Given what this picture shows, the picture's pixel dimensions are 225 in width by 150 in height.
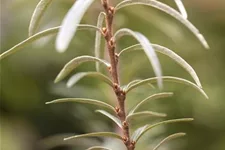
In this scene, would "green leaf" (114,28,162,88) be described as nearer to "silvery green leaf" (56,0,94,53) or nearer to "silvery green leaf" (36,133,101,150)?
"silvery green leaf" (56,0,94,53)

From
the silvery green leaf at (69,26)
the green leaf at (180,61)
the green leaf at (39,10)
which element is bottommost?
the green leaf at (180,61)

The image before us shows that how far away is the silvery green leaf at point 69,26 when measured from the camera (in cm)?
22

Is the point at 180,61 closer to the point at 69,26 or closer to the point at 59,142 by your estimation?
the point at 69,26

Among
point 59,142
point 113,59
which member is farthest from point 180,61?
point 59,142

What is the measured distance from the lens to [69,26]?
237 mm

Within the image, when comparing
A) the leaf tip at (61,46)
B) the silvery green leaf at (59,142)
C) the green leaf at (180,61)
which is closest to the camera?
the leaf tip at (61,46)

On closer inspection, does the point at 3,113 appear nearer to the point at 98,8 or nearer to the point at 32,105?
the point at 32,105

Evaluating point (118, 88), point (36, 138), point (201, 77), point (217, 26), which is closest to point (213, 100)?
point (201, 77)

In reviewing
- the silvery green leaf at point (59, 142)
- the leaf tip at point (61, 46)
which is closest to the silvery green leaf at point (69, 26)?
the leaf tip at point (61, 46)

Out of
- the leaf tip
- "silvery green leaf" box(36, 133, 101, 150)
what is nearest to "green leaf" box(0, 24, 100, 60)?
the leaf tip

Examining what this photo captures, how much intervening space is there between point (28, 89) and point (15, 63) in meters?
0.07

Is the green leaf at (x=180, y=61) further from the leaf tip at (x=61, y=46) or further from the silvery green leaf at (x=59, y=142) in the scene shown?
the silvery green leaf at (x=59, y=142)

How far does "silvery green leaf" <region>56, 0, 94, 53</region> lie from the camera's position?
222 mm

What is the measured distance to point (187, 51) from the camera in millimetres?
948
